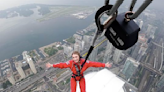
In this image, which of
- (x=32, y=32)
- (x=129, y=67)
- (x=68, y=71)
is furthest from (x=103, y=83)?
(x=32, y=32)

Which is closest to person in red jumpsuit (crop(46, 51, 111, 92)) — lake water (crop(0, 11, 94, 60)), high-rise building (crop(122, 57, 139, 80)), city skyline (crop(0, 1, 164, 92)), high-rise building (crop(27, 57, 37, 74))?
city skyline (crop(0, 1, 164, 92))

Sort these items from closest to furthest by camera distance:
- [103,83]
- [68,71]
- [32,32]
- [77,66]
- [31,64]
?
[77,66] < [103,83] < [31,64] < [68,71] < [32,32]

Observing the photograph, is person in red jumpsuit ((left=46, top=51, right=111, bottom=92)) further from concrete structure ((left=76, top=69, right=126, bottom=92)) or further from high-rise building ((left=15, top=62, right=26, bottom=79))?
high-rise building ((left=15, top=62, right=26, bottom=79))

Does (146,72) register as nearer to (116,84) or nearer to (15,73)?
(116,84)

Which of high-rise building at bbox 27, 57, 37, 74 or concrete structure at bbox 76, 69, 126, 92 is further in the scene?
high-rise building at bbox 27, 57, 37, 74

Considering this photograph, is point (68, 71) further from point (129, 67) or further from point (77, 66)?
point (77, 66)

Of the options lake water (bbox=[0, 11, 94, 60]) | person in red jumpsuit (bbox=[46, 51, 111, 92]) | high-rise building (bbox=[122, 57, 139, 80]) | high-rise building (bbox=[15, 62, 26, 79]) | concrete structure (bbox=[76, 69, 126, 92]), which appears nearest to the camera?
person in red jumpsuit (bbox=[46, 51, 111, 92])

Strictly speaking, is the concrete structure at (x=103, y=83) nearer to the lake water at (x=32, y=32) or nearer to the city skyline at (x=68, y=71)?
the city skyline at (x=68, y=71)
